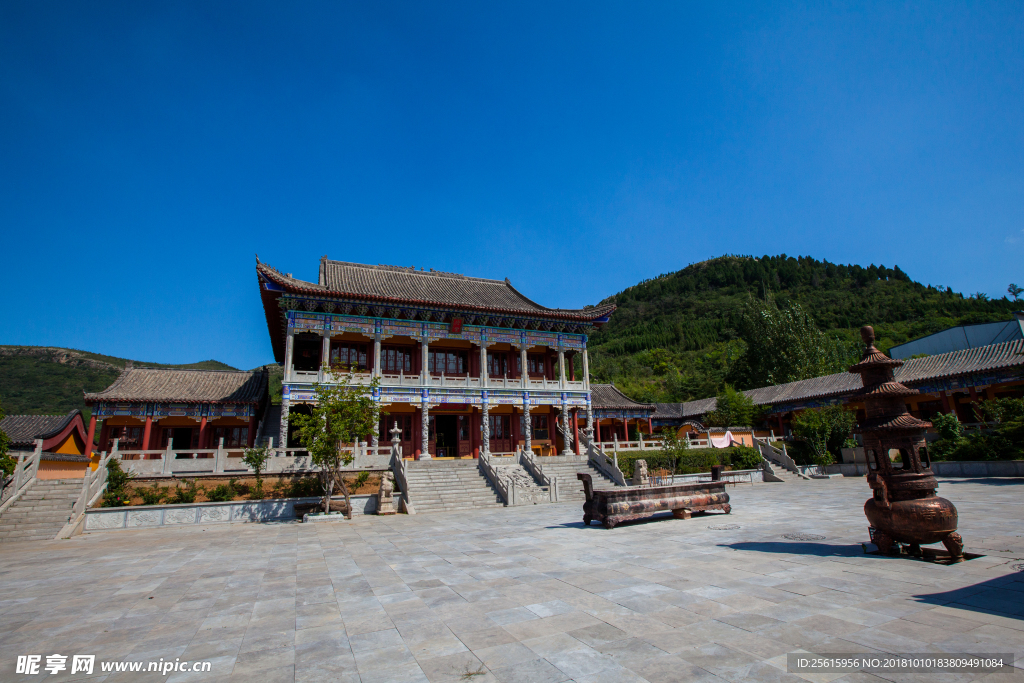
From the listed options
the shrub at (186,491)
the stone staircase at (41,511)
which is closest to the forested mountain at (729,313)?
the shrub at (186,491)

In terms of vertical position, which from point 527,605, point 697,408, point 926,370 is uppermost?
point 926,370

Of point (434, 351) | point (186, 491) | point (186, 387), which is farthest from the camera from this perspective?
point (434, 351)

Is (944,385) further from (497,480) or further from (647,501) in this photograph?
(497,480)

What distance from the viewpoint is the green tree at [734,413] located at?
1228 inches

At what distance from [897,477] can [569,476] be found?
524 inches

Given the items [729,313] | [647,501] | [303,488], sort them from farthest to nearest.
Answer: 1. [729,313]
2. [303,488]
3. [647,501]

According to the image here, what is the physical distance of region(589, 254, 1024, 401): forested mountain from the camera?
181ft

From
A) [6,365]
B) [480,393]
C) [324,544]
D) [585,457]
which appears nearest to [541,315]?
[480,393]

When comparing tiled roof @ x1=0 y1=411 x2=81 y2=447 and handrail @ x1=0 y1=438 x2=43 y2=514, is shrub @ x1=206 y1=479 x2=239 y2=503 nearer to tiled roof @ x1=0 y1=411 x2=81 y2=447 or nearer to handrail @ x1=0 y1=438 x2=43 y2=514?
handrail @ x1=0 y1=438 x2=43 y2=514

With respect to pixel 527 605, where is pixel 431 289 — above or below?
above

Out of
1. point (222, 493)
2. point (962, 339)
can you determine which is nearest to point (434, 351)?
point (222, 493)

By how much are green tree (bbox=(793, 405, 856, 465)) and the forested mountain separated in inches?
911

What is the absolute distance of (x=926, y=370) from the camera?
80.2 ft

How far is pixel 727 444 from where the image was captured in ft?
74.9
